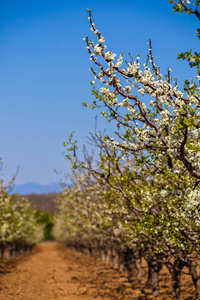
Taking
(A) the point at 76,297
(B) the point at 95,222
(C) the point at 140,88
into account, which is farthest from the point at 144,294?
(C) the point at 140,88

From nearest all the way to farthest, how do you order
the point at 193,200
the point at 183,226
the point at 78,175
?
1. the point at 193,200
2. the point at 183,226
3. the point at 78,175

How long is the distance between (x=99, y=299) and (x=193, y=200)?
11.8 m

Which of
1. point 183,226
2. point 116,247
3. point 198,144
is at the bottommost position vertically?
point 116,247

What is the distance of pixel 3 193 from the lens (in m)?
21.7

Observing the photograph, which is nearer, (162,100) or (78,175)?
(162,100)

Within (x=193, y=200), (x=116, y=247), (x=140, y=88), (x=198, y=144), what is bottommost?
(x=116, y=247)

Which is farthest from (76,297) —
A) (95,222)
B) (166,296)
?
(95,222)

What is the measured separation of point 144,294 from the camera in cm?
1631

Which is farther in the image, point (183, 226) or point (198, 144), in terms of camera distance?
point (183, 226)

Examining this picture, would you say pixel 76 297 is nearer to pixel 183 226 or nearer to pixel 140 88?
pixel 183 226

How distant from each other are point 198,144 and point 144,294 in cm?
1304

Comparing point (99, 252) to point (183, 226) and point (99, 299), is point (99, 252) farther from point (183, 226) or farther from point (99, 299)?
point (183, 226)

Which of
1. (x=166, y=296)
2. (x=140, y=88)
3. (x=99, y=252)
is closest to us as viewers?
(x=140, y=88)

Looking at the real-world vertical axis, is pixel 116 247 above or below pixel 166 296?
above
